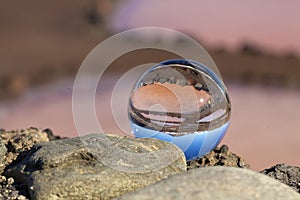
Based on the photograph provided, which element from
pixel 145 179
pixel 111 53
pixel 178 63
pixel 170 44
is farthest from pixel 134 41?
pixel 145 179

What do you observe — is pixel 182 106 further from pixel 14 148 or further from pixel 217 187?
pixel 14 148

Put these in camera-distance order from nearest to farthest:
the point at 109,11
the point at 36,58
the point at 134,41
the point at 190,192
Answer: the point at 190,192 < the point at 36,58 < the point at 134,41 < the point at 109,11

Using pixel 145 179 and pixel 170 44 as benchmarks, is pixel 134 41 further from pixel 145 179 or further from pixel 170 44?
pixel 145 179

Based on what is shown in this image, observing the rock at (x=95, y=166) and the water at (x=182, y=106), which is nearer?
the rock at (x=95, y=166)

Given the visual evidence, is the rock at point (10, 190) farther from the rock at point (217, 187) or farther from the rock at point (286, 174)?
the rock at point (286, 174)

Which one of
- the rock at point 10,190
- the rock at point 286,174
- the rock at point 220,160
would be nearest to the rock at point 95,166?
the rock at point 10,190

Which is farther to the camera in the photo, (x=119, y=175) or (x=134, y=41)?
(x=134, y=41)

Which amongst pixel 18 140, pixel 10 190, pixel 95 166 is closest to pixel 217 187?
pixel 95 166
